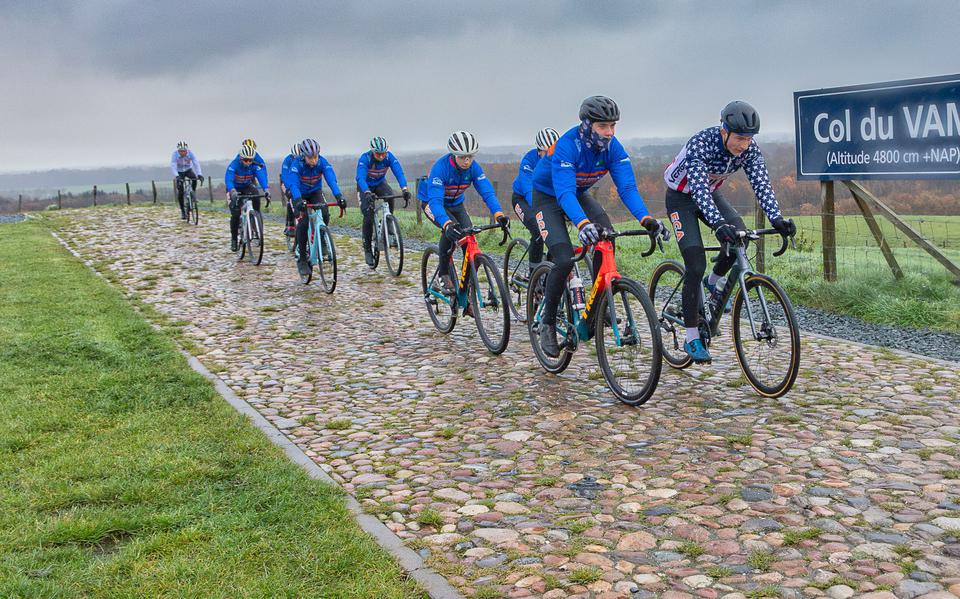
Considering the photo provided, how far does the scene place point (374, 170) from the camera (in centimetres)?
1593

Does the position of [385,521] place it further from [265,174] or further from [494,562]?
[265,174]

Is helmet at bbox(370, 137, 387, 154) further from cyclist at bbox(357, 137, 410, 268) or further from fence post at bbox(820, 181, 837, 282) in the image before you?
fence post at bbox(820, 181, 837, 282)

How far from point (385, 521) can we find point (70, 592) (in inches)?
67.1

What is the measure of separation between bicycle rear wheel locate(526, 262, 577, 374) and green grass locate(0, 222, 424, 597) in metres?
2.99

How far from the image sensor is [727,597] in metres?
4.14

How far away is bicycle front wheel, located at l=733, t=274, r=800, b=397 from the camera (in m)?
7.15

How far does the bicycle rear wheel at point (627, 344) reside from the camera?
7.25m

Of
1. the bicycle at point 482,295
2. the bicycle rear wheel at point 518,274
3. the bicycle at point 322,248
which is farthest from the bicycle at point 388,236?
the bicycle at point 482,295

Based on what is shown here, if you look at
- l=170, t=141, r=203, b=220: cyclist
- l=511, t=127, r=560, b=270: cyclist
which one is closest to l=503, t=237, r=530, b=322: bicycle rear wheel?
l=511, t=127, r=560, b=270: cyclist

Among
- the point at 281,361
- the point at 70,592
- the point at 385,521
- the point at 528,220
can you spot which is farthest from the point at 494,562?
the point at 528,220

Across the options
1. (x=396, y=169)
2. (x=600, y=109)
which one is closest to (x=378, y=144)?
(x=396, y=169)

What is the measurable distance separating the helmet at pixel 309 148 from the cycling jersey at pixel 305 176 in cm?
23

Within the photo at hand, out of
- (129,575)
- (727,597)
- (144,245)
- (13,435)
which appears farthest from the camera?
(144,245)

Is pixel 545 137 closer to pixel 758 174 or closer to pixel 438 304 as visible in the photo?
pixel 438 304
